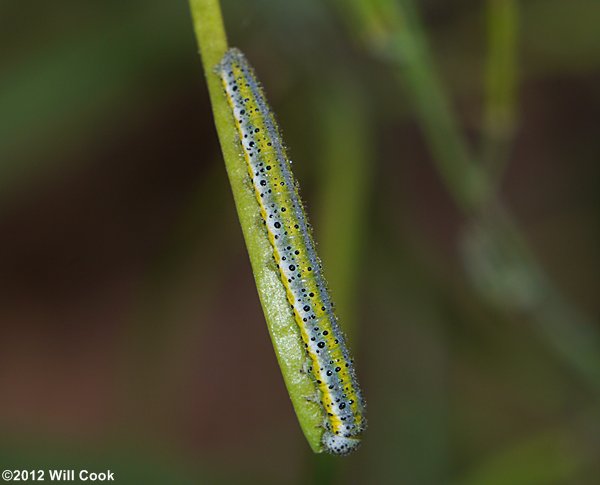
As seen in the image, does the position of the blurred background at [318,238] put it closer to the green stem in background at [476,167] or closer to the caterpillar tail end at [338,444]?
the green stem in background at [476,167]

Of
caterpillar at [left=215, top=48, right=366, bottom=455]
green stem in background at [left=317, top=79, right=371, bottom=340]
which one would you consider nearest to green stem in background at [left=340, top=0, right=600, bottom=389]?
green stem in background at [left=317, top=79, right=371, bottom=340]

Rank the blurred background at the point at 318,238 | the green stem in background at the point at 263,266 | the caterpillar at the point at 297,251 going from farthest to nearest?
1. the blurred background at the point at 318,238
2. the caterpillar at the point at 297,251
3. the green stem in background at the point at 263,266

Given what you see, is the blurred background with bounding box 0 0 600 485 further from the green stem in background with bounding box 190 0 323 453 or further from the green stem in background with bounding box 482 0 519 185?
the green stem in background with bounding box 190 0 323 453

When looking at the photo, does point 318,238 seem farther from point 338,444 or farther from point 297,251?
point 338,444
